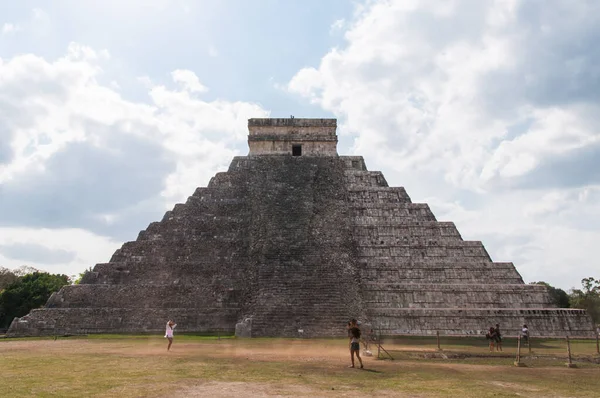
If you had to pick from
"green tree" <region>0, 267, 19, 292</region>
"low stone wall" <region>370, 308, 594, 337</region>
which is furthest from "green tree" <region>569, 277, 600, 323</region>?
"green tree" <region>0, 267, 19, 292</region>

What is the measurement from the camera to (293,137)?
83.8 feet

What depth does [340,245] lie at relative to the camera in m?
19.1

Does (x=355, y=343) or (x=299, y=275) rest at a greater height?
(x=299, y=275)

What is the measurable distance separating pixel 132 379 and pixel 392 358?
6125 mm

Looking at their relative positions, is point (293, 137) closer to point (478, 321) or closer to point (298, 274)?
point (298, 274)

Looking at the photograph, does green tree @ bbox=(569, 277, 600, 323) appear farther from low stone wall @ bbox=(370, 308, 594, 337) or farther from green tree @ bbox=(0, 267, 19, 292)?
green tree @ bbox=(0, 267, 19, 292)

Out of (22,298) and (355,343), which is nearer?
(355,343)

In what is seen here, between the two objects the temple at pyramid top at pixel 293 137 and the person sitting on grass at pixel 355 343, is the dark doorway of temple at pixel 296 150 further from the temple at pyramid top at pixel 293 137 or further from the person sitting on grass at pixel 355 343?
the person sitting on grass at pixel 355 343

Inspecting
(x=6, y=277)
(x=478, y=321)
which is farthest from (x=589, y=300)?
(x=6, y=277)

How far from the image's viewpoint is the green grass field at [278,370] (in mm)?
6852

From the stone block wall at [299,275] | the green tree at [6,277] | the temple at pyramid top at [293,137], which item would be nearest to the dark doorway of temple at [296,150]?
→ the temple at pyramid top at [293,137]

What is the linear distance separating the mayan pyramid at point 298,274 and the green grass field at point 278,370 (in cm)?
204

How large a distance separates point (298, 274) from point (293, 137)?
33.8ft

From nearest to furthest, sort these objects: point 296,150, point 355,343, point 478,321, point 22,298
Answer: point 355,343 < point 478,321 < point 296,150 < point 22,298
